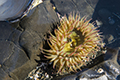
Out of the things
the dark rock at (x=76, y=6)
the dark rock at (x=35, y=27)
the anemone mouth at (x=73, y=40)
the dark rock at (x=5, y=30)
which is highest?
the dark rock at (x=5, y=30)

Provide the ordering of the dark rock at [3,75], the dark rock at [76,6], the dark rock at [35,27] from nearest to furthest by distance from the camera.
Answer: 1. the dark rock at [3,75]
2. the dark rock at [35,27]
3. the dark rock at [76,6]

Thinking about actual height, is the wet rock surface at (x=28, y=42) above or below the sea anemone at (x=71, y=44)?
above

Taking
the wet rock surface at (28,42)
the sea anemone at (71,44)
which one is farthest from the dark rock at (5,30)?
the sea anemone at (71,44)

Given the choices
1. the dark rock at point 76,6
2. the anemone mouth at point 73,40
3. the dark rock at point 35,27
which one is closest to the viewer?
the dark rock at point 35,27

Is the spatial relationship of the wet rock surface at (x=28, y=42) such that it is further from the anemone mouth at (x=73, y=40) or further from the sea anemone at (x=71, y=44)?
the anemone mouth at (x=73, y=40)

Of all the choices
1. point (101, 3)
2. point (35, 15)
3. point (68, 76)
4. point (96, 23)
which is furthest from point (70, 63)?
point (101, 3)

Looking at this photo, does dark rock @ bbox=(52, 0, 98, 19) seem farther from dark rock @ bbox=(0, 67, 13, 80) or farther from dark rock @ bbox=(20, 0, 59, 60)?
dark rock @ bbox=(0, 67, 13, 80)

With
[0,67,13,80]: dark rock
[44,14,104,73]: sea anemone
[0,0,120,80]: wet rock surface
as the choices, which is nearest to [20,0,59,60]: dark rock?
[0,0,120,80]: wet rock surface

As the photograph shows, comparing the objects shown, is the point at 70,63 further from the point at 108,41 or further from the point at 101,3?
the point at 101,3
